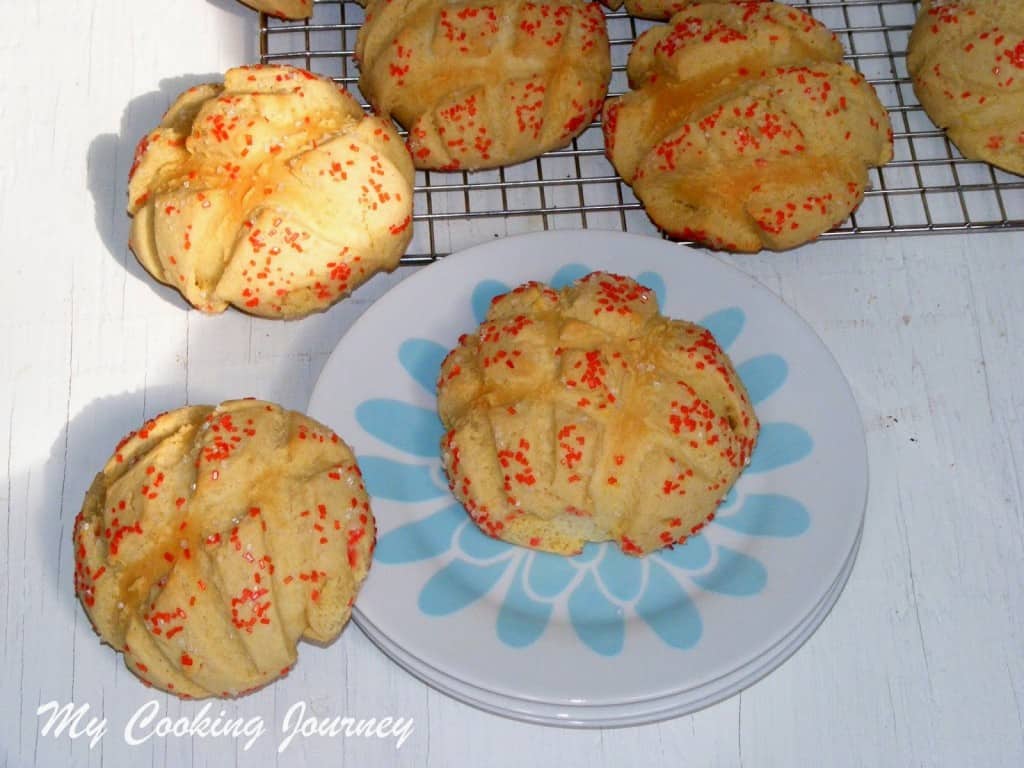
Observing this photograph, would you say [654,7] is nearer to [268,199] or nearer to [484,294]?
[484,294]

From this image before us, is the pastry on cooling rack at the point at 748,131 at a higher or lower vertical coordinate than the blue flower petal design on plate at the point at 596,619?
higher

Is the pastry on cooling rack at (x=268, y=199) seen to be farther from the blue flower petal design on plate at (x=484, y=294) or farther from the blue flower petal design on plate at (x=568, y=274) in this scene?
the blue flower petal design on plate at (x=568, y=274)

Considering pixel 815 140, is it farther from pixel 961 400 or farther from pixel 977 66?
pixel 961 400

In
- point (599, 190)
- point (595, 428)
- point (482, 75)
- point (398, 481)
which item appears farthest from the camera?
point (599, 190)

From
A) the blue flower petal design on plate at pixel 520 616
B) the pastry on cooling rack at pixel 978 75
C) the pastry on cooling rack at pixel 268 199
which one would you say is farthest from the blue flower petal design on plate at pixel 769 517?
the pastry on cooling rack at pixel 978 75

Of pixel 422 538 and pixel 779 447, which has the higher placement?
pixel 779 447

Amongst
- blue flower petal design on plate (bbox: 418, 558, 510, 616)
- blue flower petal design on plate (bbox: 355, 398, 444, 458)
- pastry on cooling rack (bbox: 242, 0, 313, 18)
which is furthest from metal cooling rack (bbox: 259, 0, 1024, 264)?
blue flower petal design on plate (bbox: 418, 558, 510, 616)

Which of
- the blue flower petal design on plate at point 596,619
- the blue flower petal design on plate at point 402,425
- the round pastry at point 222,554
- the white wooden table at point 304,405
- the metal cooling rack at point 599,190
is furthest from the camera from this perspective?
the metal cooling rack at point 599,190

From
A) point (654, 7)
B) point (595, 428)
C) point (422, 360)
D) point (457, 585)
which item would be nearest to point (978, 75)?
point (654, 7)
